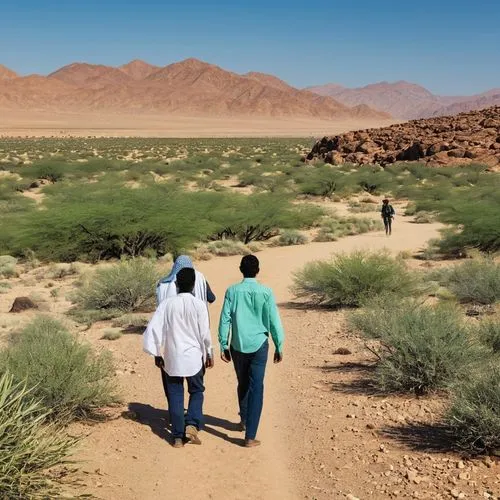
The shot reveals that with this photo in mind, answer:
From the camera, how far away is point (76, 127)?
147 m

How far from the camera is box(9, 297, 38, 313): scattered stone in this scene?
12.3m

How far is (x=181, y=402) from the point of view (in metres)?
6.32

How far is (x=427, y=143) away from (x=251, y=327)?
4245 centimetres

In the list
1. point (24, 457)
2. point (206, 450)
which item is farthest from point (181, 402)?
point (24, 457)

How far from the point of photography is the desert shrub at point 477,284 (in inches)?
455

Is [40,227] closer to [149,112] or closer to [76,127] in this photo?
[76,127]

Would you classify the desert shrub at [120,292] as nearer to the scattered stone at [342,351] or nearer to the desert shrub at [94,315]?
the desert shrub at [94,315]

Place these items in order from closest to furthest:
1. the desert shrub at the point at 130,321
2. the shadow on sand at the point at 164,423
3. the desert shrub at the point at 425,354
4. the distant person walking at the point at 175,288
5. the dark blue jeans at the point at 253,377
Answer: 1. the dark blue jeans at the point at 253,377
2. the distant person walking at the point at 175,288
3. the shadow on sand at the point at 164,423
4. the desert shrub at the point at 425,354
5. the desert shrub at the point at 130,321

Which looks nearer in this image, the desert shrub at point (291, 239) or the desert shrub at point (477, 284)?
the desert shrub at point (477, 284)

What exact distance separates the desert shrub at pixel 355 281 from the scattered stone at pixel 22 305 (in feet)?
15.3

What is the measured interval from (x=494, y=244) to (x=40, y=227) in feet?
36.5

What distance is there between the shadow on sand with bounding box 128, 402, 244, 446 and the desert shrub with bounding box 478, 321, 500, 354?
330 cm

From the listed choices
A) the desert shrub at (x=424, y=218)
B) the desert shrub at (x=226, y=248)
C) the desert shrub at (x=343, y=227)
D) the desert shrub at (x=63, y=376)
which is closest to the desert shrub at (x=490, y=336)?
the desert shrub at (x=63, y=376)

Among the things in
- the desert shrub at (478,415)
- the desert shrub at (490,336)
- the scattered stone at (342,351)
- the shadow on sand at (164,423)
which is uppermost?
the desert shrub at (478,415)
